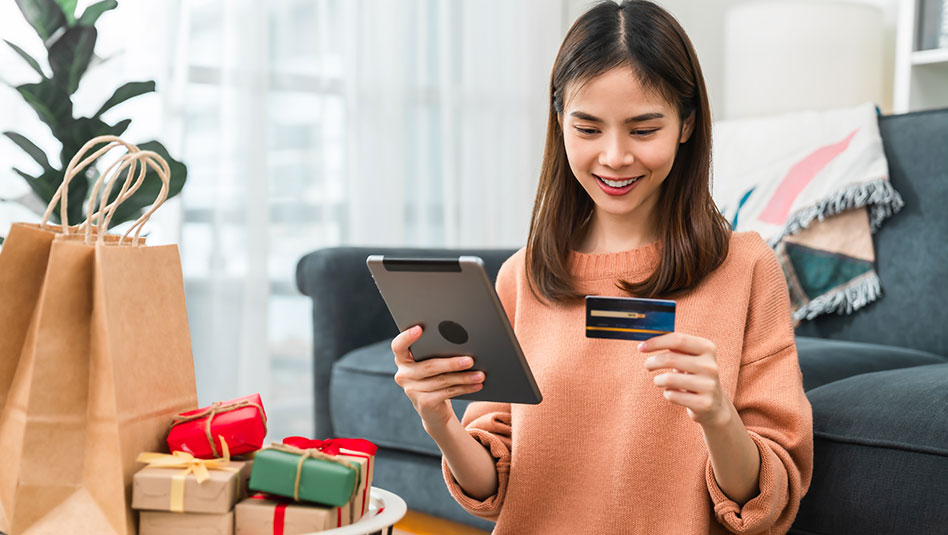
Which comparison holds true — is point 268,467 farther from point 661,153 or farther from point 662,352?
point 661,153

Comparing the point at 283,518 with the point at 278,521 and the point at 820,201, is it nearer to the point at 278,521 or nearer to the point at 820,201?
the point at 278,521

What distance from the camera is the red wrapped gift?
2.92ft

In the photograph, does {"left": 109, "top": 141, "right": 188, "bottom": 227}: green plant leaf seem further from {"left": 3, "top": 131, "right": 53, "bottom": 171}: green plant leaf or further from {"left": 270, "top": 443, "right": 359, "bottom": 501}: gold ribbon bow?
{"left": 270, "top": 443, "right": 359, "bottom": 501}: gold ribbon bow

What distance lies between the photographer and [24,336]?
2.94ft

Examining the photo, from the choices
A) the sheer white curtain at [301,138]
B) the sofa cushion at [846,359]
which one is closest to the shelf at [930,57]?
the sofa cushion at [846,359]

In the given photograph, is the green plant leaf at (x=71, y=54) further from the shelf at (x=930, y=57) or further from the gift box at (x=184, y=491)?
the shelf at (x=930, y=57)

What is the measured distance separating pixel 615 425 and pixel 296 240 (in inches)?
64.7

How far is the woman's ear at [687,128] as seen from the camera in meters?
1.07

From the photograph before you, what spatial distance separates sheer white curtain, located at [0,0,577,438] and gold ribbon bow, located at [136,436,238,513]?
1394mm

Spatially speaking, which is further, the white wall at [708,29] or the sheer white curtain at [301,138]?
the white wall at [708,29]

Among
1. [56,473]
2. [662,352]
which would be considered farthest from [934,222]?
[56,473]

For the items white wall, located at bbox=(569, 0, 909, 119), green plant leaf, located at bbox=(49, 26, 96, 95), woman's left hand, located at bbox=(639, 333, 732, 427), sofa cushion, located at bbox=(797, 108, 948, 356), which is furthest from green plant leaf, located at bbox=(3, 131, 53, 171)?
white wall, located at bbox=(569, 0, 909, 119)

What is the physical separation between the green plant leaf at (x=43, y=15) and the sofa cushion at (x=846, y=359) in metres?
1.47

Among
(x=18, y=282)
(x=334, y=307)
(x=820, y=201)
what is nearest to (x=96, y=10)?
(x=334, y=307)
